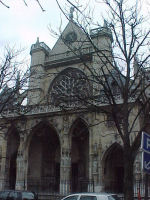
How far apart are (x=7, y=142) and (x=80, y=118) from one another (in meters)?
6.63

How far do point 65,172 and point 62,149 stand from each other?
1653 mm

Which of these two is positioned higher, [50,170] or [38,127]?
[38,127]

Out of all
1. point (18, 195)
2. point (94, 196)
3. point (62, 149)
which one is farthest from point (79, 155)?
point (94, 196)

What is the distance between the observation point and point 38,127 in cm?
2223

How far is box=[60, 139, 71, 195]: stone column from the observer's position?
1884 cm

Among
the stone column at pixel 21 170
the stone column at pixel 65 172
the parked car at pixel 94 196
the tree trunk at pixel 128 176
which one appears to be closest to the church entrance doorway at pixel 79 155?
the stone column at pixel 65 172

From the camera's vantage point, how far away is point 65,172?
1933cm

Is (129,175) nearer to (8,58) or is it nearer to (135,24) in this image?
(135,24)

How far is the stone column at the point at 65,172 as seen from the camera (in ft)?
61.8

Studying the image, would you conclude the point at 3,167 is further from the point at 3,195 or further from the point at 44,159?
the point at 3,195

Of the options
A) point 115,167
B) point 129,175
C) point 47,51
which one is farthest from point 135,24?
point 47,51

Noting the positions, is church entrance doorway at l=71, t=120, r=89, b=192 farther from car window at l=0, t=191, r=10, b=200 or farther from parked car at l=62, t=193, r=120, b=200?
parked car at l=62, t=193, r=120, b=200

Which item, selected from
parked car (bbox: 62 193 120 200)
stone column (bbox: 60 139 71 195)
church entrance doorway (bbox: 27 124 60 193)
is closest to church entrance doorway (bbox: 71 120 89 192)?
church entrance doorway (bbox: 27 124 60 193)

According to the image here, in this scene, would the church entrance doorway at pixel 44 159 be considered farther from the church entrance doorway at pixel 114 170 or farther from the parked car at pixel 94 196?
the parked car at pixel 94 196
